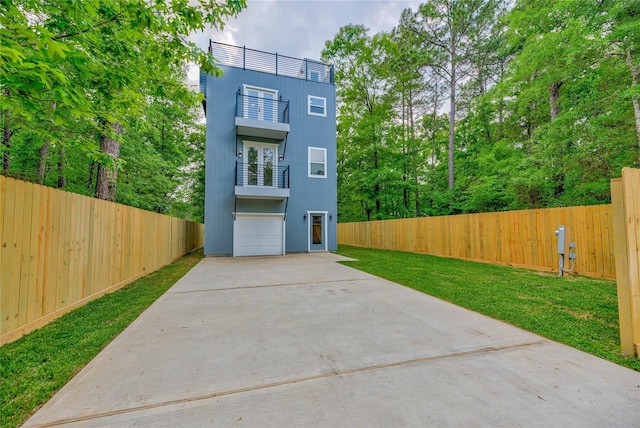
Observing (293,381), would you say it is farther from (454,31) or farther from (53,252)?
(454,31)

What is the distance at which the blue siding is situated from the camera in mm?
11430

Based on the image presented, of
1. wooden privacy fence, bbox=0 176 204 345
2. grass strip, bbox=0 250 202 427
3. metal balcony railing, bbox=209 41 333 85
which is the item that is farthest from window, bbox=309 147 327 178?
grass strip, bbox=0 250 202 427

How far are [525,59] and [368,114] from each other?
34.3 feet

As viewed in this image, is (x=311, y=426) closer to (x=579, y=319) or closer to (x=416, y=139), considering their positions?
(x=579, y=319)

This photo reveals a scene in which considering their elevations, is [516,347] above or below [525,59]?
below

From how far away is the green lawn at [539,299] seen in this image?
3.04 meters

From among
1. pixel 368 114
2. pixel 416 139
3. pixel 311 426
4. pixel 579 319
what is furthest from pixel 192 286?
pixel 416 139

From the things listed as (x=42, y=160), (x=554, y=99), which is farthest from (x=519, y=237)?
(x=42, y=160)

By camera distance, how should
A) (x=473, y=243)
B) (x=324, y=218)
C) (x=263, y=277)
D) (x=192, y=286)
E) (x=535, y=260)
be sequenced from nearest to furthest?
(x=192, y=286) → (x=263, y=277) → (x=535, y=260) → (x=473, y=243) → (x=324, y=218)

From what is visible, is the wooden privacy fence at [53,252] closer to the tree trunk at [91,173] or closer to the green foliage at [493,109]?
the tree trunk at [91,173]

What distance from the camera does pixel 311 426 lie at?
5.57 feet

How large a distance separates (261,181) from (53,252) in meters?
8.76

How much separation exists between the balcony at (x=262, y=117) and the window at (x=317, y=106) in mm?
A: 1321

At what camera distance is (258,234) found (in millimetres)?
11992
